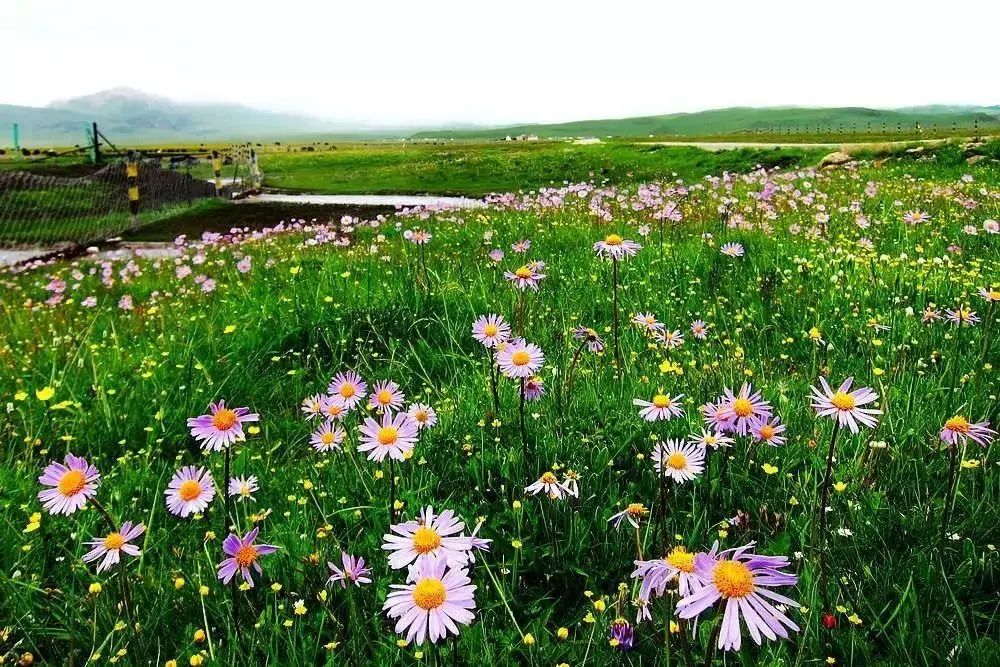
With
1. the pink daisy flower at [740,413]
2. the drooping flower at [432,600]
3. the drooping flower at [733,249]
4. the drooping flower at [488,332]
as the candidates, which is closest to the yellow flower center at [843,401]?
the pink daisy flower at [740,413]

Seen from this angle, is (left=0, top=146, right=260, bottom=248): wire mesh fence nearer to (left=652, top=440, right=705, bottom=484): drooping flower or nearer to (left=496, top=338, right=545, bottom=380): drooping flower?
(left=496, top=338, right=545, bottom=380): drooping flower

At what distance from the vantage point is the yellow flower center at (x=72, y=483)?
6.28 feet

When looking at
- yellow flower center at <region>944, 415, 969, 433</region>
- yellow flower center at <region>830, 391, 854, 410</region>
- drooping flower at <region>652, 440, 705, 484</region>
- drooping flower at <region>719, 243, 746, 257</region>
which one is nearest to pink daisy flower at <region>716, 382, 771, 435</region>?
drooping flower at <region>652, 440, 705, 484</region>

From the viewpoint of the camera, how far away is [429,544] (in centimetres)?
144

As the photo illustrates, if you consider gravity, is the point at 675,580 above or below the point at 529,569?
above

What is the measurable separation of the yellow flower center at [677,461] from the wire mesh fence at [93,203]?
17.9 metres

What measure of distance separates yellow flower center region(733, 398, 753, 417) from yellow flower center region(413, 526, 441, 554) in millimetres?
1056

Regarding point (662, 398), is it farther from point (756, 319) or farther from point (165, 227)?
point (165, 227)

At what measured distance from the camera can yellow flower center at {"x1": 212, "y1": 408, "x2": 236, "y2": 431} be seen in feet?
6.33

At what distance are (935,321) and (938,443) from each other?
1.71 meters

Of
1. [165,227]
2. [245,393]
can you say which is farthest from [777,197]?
[165,227]

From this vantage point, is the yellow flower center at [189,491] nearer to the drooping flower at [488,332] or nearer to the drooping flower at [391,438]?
the drooping flower at [391,438]

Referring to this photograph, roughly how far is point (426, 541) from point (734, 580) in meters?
0.67

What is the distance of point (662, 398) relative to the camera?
221 centimetres
